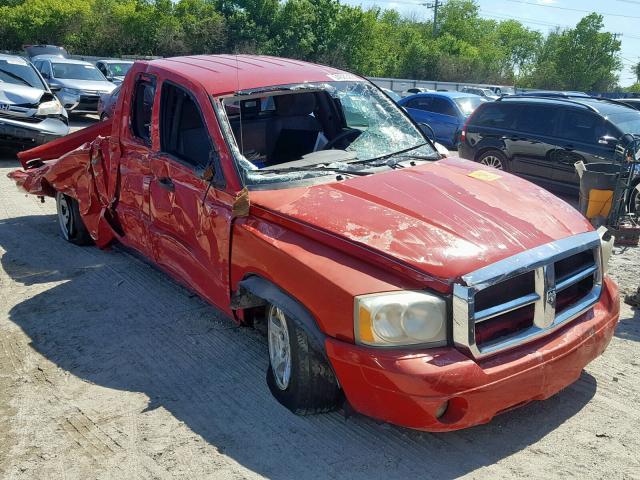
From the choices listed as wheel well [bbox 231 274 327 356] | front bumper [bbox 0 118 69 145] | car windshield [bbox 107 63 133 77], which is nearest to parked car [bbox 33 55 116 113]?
car windshield [bbox 107 63 133 77]

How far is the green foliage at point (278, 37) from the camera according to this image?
45562 millimetres

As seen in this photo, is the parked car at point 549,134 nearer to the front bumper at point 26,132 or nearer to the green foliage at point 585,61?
the front bumper at point 26,132

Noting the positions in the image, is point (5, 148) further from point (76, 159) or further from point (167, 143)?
point (167, 143)

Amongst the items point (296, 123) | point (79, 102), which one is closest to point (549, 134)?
point (296, 123)

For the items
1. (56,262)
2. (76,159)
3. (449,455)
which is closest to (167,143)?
(76,159)

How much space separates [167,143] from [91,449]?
2301mm

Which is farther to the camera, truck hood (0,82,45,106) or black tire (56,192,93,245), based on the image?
truck hood (0,82,45,106)

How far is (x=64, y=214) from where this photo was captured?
274 inches

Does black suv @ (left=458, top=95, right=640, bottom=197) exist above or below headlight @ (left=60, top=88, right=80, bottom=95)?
below

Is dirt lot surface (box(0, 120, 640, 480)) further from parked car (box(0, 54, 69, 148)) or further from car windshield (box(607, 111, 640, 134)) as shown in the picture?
parked car (box(0, 54, 69, 148))

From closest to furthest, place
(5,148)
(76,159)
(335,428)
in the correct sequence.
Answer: (335,428) → (76,159) → (5,148)

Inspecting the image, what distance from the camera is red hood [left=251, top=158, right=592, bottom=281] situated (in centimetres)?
→ 312

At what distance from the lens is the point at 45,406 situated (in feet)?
12.4

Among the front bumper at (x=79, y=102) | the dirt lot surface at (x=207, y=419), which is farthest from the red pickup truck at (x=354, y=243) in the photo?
the front bumper at (x=79, y=102)
